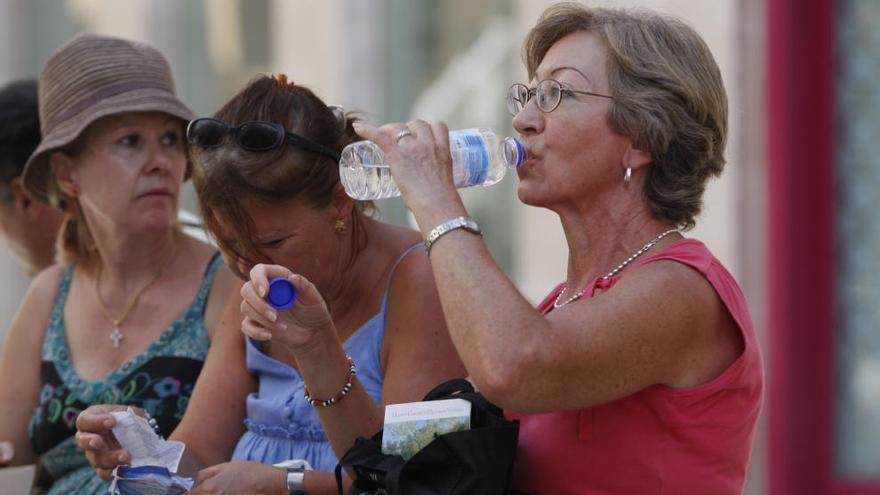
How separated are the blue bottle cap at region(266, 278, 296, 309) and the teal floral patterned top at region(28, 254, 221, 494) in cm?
96

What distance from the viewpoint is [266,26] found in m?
8.55

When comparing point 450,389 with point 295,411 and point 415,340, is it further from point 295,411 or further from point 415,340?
point 295,411

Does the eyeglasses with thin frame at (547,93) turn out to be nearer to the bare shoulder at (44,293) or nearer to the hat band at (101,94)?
the hat band at (101,94)

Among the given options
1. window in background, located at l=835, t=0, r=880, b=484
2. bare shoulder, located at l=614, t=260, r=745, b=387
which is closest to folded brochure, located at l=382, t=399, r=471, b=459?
bare shoulder, located at l=614, t=260, r=745, b=387

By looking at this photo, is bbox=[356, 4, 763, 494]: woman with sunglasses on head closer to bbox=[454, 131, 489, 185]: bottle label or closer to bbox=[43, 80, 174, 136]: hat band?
bbox=[454, 131, 489, 185]: bottle label

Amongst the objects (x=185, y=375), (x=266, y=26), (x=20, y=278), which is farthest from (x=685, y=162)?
(x=20, y=278)

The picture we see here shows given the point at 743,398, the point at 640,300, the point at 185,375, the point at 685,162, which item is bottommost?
the point at 185,375

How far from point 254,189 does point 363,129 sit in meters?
0.41

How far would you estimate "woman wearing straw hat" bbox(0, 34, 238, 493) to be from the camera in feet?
11.7

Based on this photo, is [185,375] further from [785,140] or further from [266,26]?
[266,26]

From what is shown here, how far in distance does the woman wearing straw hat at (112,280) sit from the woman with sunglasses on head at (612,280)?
1251mm

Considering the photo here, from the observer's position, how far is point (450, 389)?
2688 mm

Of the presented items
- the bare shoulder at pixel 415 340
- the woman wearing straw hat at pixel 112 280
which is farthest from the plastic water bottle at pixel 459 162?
the woman wearing straw hat at pixel 112 280

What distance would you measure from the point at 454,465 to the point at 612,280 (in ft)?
1.58
